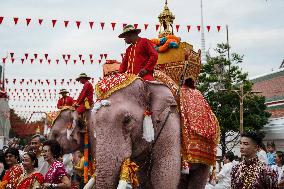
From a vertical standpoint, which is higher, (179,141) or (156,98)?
(156,98)

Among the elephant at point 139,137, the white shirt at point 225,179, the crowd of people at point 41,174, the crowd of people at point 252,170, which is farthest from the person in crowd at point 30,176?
the crowd of people at point 252,170

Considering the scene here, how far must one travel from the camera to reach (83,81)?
35.3ft

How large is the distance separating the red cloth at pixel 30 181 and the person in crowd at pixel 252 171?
7.12 ft

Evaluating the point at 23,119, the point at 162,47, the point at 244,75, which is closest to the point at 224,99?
the point at 244,75

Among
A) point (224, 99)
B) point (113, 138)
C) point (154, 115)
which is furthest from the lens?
point (224, 99)

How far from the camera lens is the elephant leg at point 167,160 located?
5.44 m

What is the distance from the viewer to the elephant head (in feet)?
16.0

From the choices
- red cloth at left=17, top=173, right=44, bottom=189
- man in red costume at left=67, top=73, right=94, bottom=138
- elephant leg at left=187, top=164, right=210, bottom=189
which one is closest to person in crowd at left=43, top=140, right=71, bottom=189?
red cloth at left=17, top=173, right=44, bottom=189

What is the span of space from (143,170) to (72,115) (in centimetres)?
419

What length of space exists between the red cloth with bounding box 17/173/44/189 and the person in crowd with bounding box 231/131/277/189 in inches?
85.5

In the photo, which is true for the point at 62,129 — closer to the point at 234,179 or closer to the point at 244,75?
the point at 234,179

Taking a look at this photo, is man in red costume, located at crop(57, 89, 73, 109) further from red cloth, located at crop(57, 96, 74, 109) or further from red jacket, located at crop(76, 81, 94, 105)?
red jacket, located at crop(76, 81, 94, 105)

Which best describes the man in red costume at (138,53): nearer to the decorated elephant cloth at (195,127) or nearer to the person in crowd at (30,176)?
the decorated elephant cloth at (195,127)

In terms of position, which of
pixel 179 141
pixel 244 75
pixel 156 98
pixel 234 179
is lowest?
pixel 234 179
